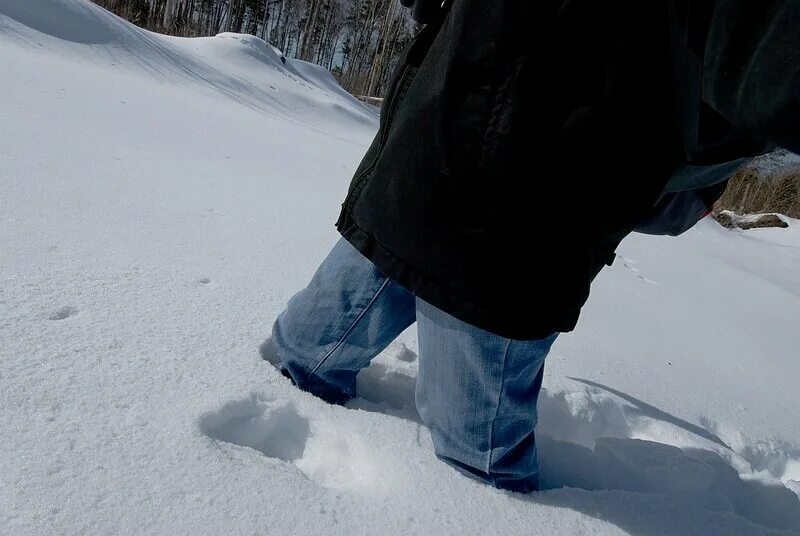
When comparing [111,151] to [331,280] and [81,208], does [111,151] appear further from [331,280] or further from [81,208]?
[331,280]

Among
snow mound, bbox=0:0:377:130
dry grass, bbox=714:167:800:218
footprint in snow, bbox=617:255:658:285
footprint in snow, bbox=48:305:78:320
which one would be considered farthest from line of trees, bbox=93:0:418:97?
footprint in snow, bbox=48:305:78:320

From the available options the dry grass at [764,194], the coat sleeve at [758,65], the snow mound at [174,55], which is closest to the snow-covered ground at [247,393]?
the coat sleeve at [758,65]

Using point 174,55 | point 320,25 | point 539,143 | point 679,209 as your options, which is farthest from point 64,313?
point 320,25

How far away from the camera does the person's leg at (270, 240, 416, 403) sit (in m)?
0.84

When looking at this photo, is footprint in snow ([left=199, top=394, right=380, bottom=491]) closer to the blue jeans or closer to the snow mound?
the blue jeans

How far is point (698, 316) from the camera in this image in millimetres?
2172

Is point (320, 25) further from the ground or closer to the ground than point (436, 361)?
further from the ground

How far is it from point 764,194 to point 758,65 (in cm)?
2201

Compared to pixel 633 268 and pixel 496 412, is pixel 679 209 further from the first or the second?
pixel 633 268

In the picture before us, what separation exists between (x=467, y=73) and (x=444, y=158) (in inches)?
3.7

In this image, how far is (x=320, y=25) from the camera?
78.6 feet

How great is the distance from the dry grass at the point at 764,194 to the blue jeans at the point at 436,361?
19049mm

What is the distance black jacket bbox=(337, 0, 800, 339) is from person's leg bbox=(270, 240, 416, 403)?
0.18 m

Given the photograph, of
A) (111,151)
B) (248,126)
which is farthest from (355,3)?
(111,151)
